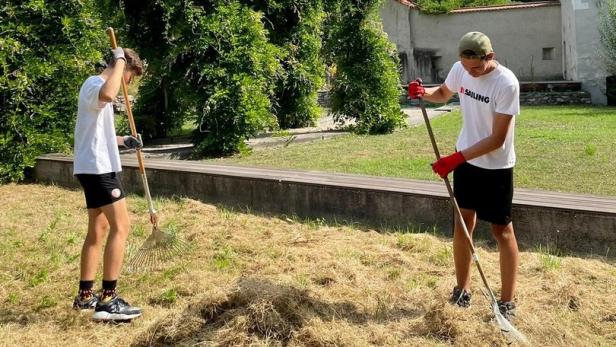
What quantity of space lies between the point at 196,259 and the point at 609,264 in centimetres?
311

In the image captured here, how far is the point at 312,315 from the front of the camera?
11.8 feet

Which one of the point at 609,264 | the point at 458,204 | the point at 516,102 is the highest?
the point at 516,102

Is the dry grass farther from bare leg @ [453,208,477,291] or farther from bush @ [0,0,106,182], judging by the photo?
bush @ [0,0,106,182]

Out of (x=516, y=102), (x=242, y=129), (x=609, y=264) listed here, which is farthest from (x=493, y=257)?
(x=242, y=129)

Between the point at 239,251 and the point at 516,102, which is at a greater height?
the point at 516,102

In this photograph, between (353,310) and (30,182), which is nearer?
(353,310)

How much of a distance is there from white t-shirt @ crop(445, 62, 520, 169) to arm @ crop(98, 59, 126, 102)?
2044mm

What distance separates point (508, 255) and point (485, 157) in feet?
1.85

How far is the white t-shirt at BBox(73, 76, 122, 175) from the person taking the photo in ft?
13.0

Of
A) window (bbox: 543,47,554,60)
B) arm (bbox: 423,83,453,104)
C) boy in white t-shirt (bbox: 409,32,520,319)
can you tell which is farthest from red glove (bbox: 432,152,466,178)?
window (bbox: 543,47,554,60)

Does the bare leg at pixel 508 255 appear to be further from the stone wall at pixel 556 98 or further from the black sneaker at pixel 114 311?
the stone wall at pixel 556 98

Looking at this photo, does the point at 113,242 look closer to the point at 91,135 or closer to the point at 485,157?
the point at 91,135

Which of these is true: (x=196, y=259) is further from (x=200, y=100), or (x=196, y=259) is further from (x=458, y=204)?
(x=200, y=100)

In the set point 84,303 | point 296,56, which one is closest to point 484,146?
point 84,303
